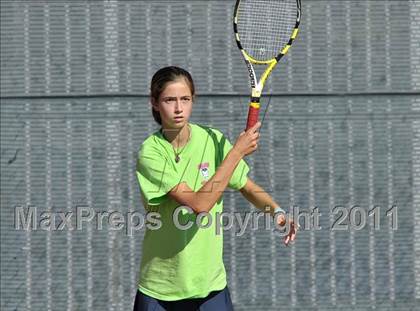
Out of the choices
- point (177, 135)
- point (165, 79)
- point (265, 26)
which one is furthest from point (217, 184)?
point (265, 26)

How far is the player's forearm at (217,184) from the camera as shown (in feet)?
12.1

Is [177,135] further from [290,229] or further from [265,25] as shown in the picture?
[265,25]

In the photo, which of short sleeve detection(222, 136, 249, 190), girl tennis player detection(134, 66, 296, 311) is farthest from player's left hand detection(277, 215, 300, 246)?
short sleeve detection(222, 136, 249, 190)

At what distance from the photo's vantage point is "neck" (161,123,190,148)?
3.89m

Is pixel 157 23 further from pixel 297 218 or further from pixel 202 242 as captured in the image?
pixel 202 242

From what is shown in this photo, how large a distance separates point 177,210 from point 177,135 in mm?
292

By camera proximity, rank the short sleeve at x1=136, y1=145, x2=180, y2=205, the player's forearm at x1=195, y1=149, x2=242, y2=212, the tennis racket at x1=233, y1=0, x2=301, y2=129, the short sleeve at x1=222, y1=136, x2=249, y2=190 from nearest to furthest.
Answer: the player's forearm at x1=195, y1=149, x2=242, y2=212
the short sleeve at x1=136, y1=145, x2=180, y2=205
the short sleeve at x1=222, y1=136, x2=249, y2=190
the tennis racket at x1=233, y1=0, x2=301, y2=129

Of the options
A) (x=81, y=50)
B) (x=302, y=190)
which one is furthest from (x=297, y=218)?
(x=81, y=50)

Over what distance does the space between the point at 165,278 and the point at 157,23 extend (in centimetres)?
195

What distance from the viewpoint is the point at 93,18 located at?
5430 mm

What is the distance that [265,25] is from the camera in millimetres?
4707

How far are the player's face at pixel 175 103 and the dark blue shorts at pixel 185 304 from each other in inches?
26.5

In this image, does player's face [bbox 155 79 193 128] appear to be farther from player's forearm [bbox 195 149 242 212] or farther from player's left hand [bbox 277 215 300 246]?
player's left hand [bbox 277 215 300 246]

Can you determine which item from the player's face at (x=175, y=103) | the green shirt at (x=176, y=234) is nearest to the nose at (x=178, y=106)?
the player's face at (x=175, y=103)
